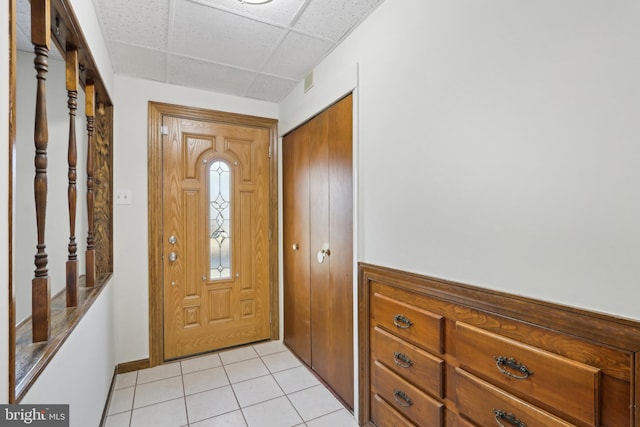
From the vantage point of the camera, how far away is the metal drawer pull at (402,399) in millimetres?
1542

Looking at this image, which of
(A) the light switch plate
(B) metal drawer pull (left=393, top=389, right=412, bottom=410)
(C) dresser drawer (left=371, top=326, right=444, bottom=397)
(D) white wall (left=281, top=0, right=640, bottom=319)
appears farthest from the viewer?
(A) the light switch plate

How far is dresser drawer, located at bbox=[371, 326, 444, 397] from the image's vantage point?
139 centimetres

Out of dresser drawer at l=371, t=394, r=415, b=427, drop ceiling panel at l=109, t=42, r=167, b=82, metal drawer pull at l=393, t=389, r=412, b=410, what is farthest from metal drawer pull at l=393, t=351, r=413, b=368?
drop ceiling panel at l=109, t=42, r=167, b=82

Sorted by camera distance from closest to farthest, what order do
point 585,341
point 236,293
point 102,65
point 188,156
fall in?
1. point 585,341
2. point 102,65
3. point 188,156
4. point 236,293

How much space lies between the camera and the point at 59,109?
2.30 meters

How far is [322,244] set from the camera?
7.81 feet

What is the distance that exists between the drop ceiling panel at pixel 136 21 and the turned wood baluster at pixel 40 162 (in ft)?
2.38

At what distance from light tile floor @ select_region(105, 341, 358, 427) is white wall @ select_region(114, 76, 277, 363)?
33 centimetres

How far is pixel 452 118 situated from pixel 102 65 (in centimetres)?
219

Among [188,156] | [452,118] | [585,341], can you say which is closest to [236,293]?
[188,156]

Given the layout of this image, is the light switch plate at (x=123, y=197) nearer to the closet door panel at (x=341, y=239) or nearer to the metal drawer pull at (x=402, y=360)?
the closet door panel at (x=341, y=239)

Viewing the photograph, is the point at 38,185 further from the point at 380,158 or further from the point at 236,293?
the point at 236,293

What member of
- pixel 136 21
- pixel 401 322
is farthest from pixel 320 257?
pixel 136 21

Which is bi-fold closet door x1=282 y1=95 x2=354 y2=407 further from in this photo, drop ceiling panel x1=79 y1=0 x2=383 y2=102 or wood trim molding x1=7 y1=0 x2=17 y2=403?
wood trim molding x1=7 y1=0 x2=17 y2=403
